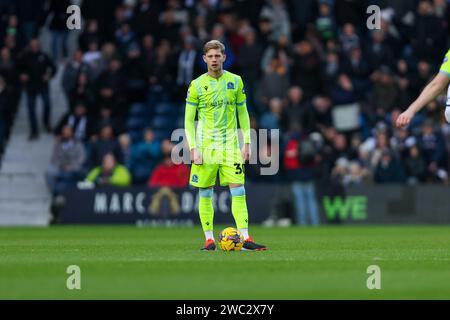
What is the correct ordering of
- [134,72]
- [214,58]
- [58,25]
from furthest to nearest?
[58,25], [134,72], [214,58]

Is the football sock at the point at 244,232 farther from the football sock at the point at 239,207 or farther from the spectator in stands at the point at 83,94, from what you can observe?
the spectator in stands at the point at 83,94

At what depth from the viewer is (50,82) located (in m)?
31.2

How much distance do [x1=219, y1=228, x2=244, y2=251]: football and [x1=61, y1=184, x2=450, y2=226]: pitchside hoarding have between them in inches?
445

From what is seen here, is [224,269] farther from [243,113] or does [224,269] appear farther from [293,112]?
[293,112]

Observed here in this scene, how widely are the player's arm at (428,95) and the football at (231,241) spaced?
11.9 ft

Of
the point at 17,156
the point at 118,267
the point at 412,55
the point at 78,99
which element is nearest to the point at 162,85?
the point at 78,99

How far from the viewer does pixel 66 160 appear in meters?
27.4

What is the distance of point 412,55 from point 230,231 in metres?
15.4

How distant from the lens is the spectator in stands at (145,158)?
27.1m

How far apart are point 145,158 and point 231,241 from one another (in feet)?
42.8

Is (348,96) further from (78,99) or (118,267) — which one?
(118,267)

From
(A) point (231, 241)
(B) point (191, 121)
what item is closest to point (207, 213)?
(A) point (231, 241)

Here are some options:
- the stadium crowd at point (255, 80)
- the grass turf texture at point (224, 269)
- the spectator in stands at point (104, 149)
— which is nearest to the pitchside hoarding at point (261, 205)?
the stadium crowd at point (255, 80)

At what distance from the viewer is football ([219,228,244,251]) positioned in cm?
1429
